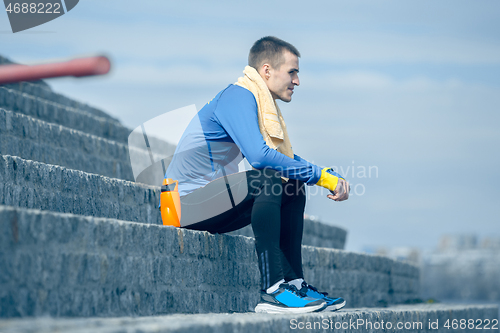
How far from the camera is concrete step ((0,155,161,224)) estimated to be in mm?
3068

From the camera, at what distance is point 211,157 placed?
3176 millimetres

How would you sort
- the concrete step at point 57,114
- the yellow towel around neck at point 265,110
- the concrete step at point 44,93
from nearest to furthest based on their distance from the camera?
the yellow towel around neck at point 265,110
the concrete step at point 57,114
the concrete step at point 44,93

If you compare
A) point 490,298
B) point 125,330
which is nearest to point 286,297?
point 125,330

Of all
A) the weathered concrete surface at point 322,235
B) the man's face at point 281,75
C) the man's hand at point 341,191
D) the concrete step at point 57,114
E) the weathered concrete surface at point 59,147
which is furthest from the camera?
the weathered concrete surface at point 322,235

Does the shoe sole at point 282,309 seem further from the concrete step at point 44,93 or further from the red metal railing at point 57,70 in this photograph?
the concrete step at point 44,93

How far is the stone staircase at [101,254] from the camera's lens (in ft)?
6.70

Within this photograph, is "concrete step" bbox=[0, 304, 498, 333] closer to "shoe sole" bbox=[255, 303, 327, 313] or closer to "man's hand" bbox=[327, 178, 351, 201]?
"shoe sole" bbox=[255, 303, 327, 313]

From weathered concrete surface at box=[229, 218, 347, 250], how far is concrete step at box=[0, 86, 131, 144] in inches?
90.8

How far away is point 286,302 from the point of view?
2.85 metres

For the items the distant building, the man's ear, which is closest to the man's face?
the man's ear

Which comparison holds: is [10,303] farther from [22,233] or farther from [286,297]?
[286,297]

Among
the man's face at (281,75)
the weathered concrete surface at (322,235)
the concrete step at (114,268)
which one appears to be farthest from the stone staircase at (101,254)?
the man's face at (281,75)

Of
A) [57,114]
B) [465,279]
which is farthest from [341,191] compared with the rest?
[465,279]

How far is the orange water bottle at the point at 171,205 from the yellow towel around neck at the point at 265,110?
575 millimetres
